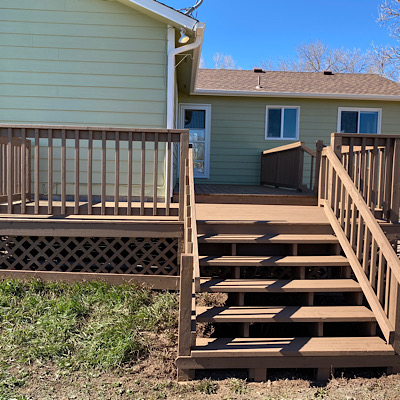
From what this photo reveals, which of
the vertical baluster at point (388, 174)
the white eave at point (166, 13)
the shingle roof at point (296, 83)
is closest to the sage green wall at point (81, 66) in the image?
the white eave at point (166, 13)

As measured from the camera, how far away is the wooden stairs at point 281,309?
11.0 feet

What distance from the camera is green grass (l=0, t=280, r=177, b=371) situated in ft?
11.6

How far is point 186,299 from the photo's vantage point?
325 cm

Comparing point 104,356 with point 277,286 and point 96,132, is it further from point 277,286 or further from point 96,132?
point 96,132

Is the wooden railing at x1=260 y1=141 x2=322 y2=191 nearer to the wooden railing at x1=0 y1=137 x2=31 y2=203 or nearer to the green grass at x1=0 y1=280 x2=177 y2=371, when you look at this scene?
the green grass at x1=0 y1=280 x2=177 y2=371

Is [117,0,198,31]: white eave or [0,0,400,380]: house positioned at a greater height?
[117,0,198,31]: white eave

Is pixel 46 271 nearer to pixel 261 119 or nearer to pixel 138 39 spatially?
pixel 138 39

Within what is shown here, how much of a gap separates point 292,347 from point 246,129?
7908mm

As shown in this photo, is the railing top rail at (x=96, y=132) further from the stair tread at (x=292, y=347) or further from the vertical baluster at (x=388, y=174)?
the vertical baluster at (x=388, y=174)

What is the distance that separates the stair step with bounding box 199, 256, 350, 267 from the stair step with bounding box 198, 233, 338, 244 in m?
0.18

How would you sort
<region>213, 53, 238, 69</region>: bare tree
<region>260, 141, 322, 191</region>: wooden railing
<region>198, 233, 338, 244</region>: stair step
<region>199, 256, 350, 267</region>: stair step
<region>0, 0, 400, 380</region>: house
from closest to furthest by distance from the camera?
<region>0, 0, 400, 380</region>: house < <region>199, 256, 350, 267</region>: stair step < <region>198, 233, 338, 244</region>: stair step < <region>260, 141, 322, 191</region>: wooden railing < <region>213, 53, 238, 69</region>: bare tree

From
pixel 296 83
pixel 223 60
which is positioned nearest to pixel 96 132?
pixel 296 83

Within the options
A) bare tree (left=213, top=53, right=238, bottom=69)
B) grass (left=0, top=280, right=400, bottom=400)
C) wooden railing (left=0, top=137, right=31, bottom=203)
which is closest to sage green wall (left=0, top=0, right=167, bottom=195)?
wooden railing (left=0, top=137, right=31, bottom=203)

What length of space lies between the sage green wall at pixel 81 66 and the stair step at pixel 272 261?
2.92 m
